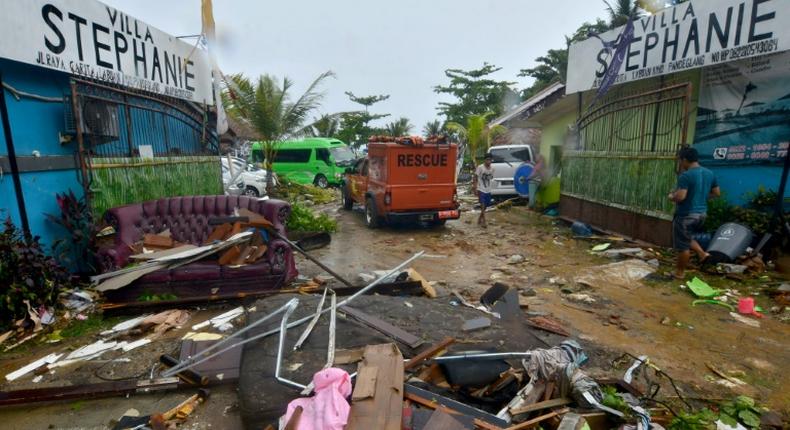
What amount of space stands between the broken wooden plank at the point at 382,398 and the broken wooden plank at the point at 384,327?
0.30 meters

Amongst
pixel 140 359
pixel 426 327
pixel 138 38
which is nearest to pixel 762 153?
pixel 426 327

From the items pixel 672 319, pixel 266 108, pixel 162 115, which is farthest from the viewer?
pixel 266 108

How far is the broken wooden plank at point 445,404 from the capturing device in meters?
2.64

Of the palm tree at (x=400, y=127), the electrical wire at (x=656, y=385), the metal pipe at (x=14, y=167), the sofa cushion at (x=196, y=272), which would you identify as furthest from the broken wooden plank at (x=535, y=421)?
the palm tree at (x=400, y=127)

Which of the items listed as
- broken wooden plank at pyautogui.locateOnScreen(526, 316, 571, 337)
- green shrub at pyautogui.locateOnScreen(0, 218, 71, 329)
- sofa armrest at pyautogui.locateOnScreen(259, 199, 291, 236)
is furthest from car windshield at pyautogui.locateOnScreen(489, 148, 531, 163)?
green shrub at pyautogui.locateOnScreen(0, 218, 71, 329)

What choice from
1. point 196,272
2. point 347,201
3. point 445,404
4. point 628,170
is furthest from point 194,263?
point 347,201

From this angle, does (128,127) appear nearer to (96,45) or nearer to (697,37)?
(96,45)

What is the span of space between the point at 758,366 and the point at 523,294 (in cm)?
249

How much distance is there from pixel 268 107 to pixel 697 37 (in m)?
10.8

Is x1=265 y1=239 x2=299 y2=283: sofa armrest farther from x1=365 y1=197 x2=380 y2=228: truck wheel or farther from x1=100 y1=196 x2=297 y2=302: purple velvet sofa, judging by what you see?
x1=365 y1=197 x2=380 y2=228: truck wheel

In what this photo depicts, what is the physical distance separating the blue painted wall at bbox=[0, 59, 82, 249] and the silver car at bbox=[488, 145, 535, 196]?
11075 mm

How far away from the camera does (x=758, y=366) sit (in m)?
3.74

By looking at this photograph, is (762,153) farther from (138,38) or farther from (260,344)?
(138,38)

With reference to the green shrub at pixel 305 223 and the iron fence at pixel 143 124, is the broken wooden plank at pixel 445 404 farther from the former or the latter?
the green shrub at pixel 305 223
